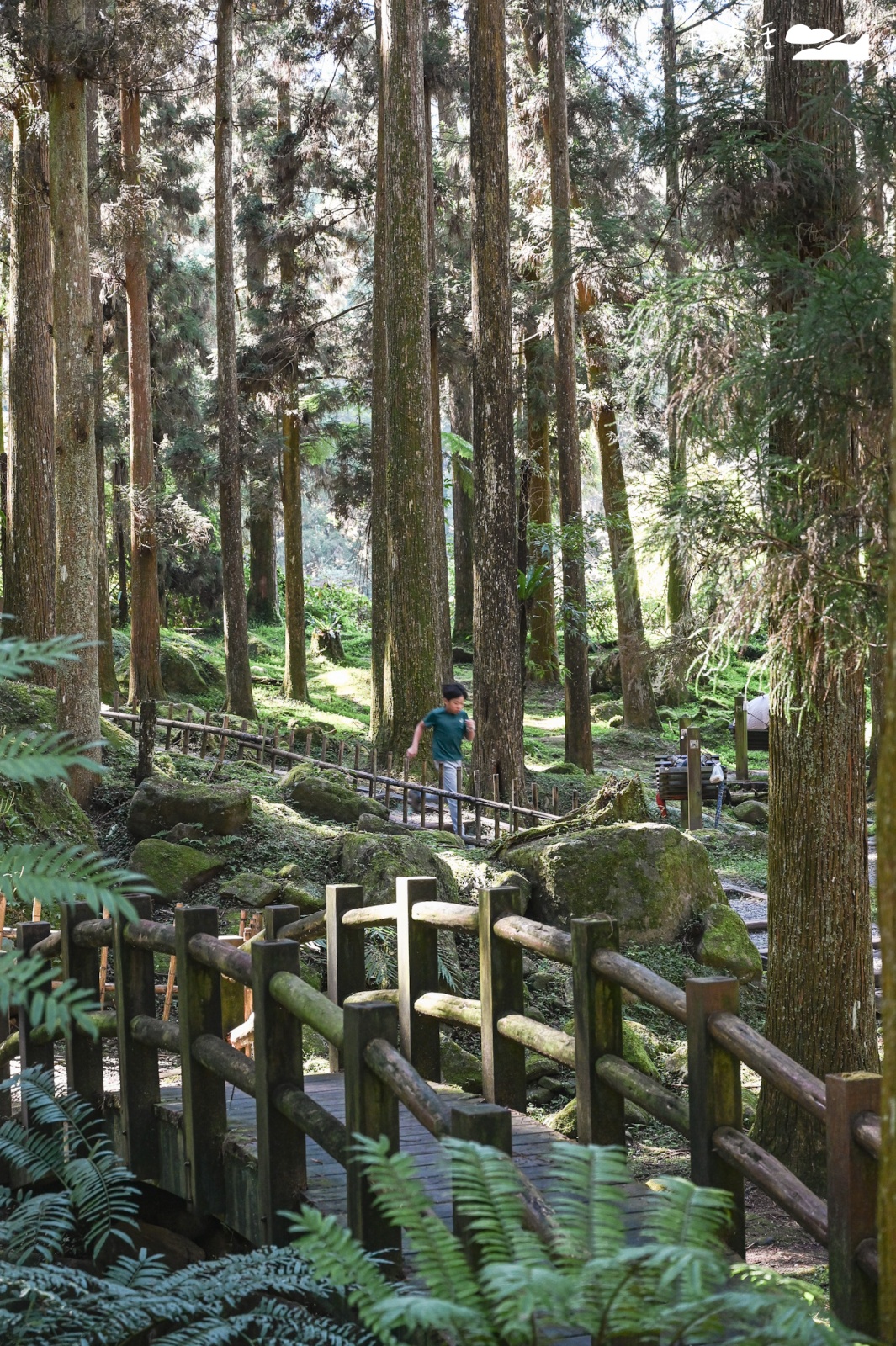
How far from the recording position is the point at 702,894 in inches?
481

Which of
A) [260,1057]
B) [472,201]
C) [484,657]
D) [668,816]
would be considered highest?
[472,201]

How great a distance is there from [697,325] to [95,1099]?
16.4 ft

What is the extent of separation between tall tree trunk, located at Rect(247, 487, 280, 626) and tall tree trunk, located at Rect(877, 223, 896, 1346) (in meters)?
34.7

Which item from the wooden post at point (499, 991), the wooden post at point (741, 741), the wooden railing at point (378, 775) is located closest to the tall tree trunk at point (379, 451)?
the wooden railing at point (378, 775)

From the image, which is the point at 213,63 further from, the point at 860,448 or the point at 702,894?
the point at 860,448

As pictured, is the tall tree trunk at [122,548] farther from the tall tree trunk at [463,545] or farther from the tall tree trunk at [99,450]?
the tall tree trunk at [463,545]

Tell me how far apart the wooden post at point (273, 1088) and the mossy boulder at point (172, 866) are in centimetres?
637

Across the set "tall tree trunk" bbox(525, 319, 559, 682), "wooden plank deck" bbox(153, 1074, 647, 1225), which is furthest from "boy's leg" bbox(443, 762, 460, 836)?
"tall tree trunk" bbox(525, 319, 559, 682)

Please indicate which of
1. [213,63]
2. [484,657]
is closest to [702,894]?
[484,657]

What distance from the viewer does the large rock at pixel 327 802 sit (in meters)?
14.1

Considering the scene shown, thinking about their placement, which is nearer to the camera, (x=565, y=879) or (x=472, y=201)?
(x=565, y=879)

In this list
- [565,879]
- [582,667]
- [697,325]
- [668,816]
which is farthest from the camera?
[582,667]

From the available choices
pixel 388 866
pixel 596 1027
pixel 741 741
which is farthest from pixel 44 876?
pixel 741 741

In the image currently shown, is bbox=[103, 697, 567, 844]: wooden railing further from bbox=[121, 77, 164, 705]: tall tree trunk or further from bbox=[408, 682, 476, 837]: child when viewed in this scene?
bbox=[121, 77, 164, 705]: tall tree trunk
